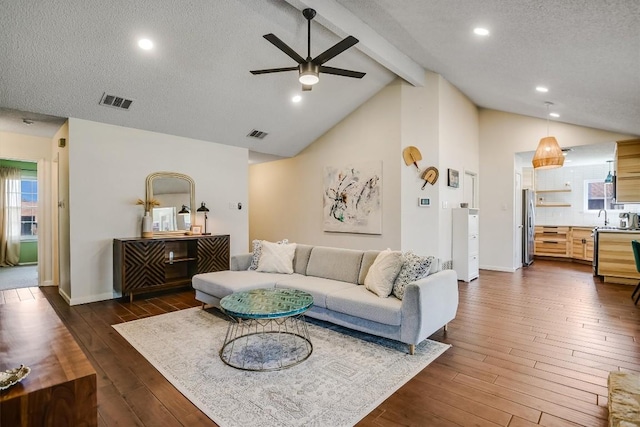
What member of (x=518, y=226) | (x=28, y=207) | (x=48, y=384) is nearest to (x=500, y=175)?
(x=518, y=226)

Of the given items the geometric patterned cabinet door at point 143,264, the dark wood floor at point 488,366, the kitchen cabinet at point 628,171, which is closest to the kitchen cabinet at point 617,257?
the kitchen cabinet at point 628,171

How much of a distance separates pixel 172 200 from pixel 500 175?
6408 millimetres

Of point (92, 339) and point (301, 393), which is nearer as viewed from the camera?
point (301, 393)

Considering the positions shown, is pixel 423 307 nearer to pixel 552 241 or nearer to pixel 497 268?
pixel 497 268

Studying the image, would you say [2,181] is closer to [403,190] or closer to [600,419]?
[403,190]

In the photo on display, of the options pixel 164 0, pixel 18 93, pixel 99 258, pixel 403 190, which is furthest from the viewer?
pixel 403 190

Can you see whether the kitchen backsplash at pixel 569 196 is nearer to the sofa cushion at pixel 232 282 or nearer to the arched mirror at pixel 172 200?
the sofa cushion at pixel 232 282

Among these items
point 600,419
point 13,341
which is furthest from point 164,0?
point 600,419

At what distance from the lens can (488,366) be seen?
264 centimetres

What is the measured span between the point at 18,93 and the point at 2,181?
5037 millimetres

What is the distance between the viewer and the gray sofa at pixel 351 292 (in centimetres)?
279

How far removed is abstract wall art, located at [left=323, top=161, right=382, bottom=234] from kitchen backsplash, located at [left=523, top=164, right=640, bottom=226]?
5.74 meters

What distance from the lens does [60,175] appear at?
191 inches

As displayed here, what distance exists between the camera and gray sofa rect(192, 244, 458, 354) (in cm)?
279
